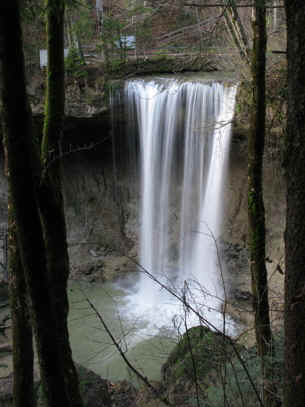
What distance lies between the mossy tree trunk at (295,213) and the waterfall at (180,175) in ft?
28.6

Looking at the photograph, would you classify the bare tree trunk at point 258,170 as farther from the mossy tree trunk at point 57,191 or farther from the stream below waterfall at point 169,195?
the stream below waterfall at point 169,195

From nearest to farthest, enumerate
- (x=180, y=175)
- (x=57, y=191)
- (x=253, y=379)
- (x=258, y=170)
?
(x=253, y=379) < (x=57, y=191) < (x=258, y=170) < (x=180, y=175)

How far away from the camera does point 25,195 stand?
287 centimetres

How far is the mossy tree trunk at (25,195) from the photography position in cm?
258

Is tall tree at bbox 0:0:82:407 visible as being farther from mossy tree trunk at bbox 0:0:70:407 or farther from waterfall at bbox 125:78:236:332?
waterfall at bbox 125:78:236:332

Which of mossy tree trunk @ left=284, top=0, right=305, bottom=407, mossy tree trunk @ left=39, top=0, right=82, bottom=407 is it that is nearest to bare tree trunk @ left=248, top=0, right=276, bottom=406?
mossy tree trunk @ left=39, top=0, right=82, bottom=407

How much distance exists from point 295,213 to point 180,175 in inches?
416

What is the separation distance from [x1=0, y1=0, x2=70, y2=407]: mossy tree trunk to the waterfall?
26.5 ft

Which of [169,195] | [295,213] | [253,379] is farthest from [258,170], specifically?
[169,195]

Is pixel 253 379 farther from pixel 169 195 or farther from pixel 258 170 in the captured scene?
pixel 169 195

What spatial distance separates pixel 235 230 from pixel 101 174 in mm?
4912

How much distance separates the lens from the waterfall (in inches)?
448

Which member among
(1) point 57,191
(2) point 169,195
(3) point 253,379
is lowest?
(2) point 169,195

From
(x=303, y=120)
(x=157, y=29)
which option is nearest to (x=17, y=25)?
(x=303, y=120)
